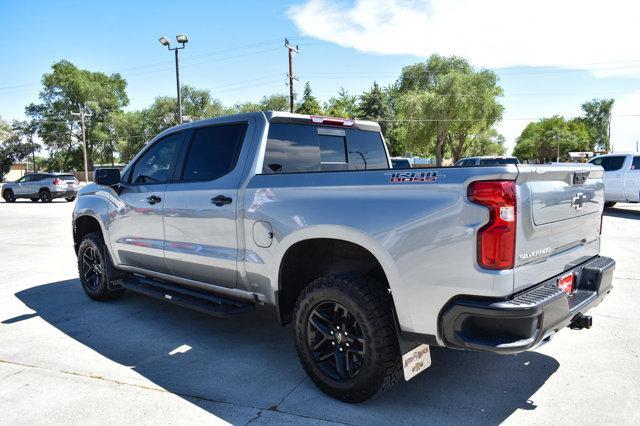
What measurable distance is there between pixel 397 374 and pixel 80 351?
2862 millimetres

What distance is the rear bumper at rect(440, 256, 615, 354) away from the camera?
2.49 meters

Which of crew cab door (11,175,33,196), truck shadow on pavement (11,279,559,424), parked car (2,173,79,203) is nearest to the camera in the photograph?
truck shadow on pavement (11,279,559,424)

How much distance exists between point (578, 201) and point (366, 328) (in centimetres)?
164

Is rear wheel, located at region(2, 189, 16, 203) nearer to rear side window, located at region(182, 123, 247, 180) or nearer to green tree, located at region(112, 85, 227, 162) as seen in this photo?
rear side window, located at region(182, 123, 247, 180)

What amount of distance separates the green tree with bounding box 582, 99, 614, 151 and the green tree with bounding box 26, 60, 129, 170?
95.8 metres

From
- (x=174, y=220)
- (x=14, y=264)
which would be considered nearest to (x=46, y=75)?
(x=14, y=264)

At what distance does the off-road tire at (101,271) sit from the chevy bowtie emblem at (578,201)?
4.69 metres

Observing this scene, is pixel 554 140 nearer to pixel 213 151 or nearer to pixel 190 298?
pixel 213 151

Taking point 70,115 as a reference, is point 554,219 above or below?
below

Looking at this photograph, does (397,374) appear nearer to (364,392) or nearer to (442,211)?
(364,392)

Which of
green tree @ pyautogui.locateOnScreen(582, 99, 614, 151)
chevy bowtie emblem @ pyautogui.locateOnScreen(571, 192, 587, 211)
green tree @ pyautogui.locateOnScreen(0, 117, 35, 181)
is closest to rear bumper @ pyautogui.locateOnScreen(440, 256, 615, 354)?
chevy bowtie emblem @ pyautogui.locateOnScreen(571, 192, 587, 211)

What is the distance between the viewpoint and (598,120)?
10862cm

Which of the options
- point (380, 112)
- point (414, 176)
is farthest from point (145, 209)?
point (380, 112)

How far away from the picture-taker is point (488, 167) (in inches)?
100.0
